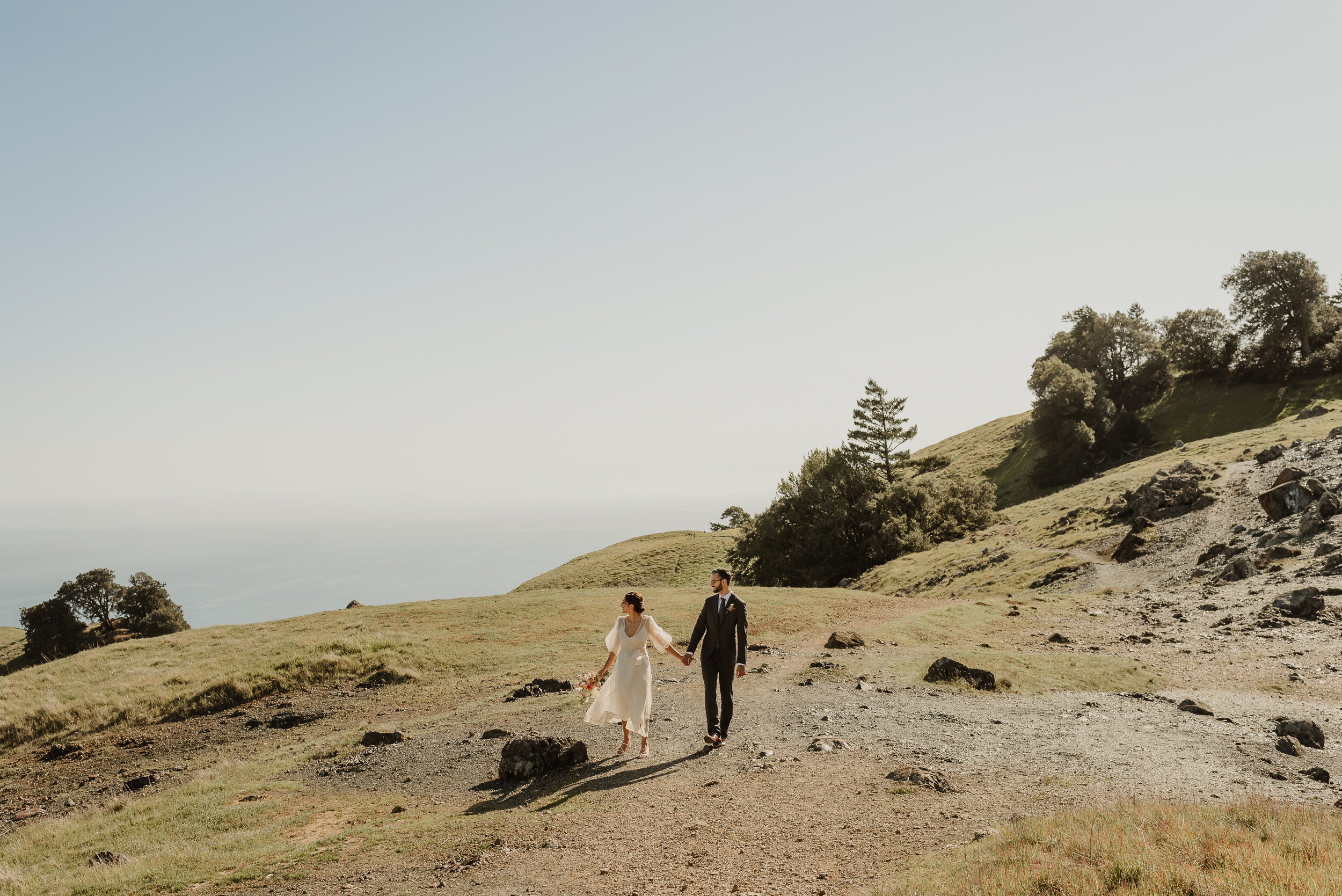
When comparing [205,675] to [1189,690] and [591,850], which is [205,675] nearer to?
[591,850]

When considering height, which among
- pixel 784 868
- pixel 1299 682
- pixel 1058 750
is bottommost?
pixel 1299 682

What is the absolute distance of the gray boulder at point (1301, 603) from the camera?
24625 millimetres

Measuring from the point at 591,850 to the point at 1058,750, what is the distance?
9807 millimetres

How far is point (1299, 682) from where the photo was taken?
63.6ft

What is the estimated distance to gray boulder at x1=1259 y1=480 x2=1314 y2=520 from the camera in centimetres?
3338

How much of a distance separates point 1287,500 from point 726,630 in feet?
120

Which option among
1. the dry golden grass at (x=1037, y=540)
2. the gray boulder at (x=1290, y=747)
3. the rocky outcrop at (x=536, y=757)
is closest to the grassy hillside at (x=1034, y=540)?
the dry golden grass at (x=1037, y=540)

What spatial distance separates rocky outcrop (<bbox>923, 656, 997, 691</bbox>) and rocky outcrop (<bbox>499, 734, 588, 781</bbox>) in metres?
12.0

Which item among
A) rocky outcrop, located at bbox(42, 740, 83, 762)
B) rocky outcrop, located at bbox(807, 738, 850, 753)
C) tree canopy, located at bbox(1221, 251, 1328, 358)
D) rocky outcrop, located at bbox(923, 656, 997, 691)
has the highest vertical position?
tree canopy, located at bbox(1221, 251, 1328, 358)

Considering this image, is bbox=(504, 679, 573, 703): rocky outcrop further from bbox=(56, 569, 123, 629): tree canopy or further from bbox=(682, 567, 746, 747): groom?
bbox=(56, 569, 123, 629): tree canopy

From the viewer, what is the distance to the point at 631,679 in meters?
13.8

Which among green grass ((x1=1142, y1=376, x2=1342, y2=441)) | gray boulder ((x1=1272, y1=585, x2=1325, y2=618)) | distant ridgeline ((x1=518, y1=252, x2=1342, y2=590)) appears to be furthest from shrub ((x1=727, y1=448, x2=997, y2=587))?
green grass ((x1=1142, y1=376, x2=1342, y2=441))

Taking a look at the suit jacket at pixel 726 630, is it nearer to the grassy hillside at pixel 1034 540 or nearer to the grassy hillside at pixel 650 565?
the grassy hillside at pixel 1034 540

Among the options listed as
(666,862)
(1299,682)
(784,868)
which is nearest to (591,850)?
(666,862)
